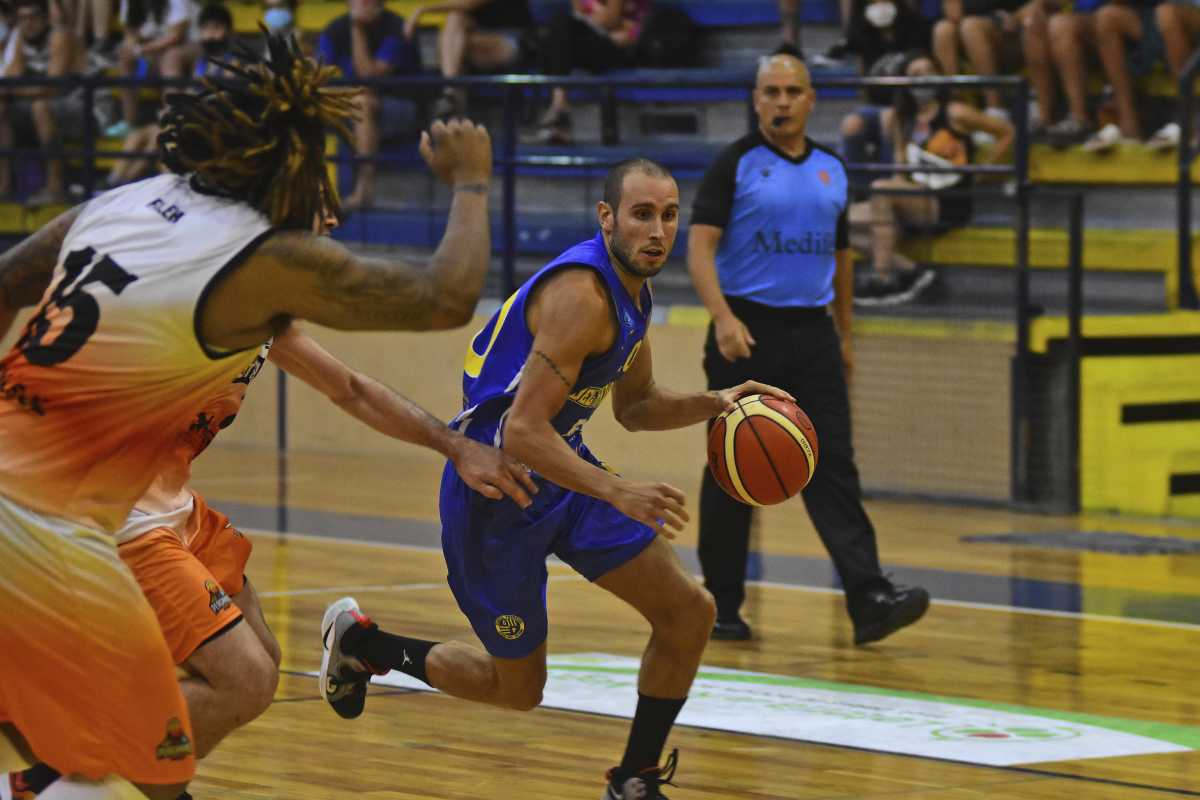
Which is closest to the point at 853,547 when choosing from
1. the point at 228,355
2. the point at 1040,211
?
the point at 228,355

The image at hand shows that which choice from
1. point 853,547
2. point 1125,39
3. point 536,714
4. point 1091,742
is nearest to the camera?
point 1091,742

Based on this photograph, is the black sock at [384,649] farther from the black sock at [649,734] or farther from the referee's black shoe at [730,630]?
the referee's black shoe at [730,630]

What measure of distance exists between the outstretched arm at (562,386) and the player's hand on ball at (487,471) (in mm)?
366

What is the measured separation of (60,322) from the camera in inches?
147

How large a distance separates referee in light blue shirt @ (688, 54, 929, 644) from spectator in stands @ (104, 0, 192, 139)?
32.6 feet

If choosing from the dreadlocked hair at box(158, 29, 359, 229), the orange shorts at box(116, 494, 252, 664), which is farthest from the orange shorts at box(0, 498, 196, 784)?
the orange shorts at box(116, 494, 252, 664)

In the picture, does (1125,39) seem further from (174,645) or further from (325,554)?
(174,645)

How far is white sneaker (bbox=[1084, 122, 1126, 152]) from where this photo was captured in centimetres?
1334

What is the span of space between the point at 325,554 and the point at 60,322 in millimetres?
7014

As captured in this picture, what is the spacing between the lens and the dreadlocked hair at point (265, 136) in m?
3.74

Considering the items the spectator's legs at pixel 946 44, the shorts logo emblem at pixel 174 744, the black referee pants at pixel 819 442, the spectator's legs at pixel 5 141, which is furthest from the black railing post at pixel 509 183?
the shorts logo emblem at pixel 174 744

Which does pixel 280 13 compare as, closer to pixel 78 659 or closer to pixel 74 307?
pixel 74 307

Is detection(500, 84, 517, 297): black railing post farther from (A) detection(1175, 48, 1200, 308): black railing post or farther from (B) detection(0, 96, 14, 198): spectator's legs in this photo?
(B) detection(0, 96, 14, 198): spectator's legs

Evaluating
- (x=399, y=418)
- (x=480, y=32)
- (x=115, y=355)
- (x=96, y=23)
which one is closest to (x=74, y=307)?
(x=115, y=355)
